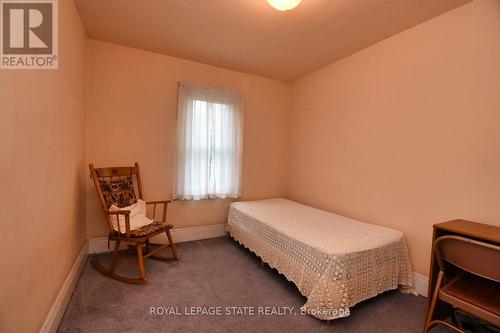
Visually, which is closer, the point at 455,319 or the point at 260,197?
the point at 455,319

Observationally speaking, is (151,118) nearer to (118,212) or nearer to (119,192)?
(119,192)

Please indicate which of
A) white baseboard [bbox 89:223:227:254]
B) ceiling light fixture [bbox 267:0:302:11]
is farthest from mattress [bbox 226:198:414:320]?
ceiling light fixture [bbox 267:0:302:11]

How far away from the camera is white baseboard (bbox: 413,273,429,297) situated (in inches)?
79.4

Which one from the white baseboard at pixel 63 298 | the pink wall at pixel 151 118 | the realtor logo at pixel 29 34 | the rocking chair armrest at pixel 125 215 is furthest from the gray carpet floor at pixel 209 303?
the realtor logo at pixel 29 34

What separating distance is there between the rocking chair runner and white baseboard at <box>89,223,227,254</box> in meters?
0.19

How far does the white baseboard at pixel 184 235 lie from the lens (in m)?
2.63

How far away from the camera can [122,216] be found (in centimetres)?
235

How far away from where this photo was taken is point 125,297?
188 centimetres

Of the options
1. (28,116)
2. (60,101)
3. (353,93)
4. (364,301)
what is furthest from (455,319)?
(60,101)

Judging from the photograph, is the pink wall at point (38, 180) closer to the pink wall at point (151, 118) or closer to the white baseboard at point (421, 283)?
the pink wall at point (151, 118)

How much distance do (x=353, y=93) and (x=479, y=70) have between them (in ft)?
3.61

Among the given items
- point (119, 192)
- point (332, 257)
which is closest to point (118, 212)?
point (119, 192)

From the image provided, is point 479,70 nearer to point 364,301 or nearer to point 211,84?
point 364,301

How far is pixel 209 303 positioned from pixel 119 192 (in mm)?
1503
